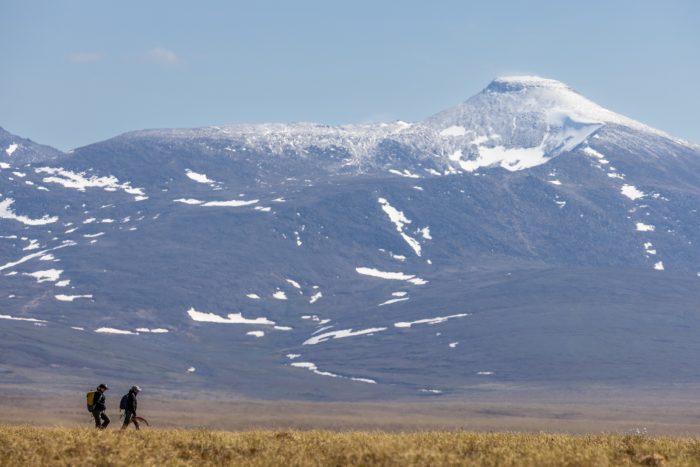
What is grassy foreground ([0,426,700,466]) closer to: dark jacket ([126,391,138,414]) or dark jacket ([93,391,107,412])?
dark jacket ([126,391,138,414])

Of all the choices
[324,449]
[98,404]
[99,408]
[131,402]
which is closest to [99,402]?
[98,404]

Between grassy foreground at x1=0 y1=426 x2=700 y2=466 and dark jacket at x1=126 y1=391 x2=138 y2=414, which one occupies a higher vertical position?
dark jacket at x1=126 y1=391 x2=138 y2=414

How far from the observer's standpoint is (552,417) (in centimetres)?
16138

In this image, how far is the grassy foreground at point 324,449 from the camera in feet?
90.5

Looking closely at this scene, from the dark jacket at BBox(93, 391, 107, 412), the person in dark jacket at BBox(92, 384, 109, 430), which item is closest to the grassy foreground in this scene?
the person in dark jacket at BBox(92, 384, 109, 430)

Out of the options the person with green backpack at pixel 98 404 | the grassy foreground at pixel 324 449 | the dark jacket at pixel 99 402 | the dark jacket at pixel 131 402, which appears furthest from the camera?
the dark jacket at pixel 99 402

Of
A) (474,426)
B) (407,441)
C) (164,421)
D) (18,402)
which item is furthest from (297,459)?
(18,402)

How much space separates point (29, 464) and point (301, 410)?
461 feet

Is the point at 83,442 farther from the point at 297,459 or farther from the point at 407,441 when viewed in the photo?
the point at 407,441

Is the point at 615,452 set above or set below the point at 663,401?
below

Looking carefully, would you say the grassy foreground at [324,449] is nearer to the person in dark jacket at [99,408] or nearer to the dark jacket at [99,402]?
the person in dark jacket at [99,408]

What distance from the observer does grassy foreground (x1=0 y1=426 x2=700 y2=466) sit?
27594 mm

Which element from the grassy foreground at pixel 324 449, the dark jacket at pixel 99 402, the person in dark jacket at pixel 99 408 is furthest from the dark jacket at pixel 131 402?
the grassy foreground at pixel 324 449

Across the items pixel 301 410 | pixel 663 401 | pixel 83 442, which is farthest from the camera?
pixel 663 401
